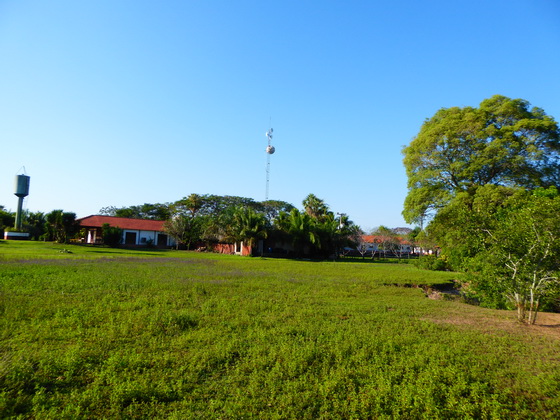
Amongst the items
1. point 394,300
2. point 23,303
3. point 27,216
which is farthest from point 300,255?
point 27,216

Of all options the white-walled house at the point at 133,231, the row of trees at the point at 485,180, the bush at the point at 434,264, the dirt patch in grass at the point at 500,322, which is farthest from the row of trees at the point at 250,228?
the dirt patch in grass at the point at 500,322

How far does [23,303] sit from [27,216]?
55.6m

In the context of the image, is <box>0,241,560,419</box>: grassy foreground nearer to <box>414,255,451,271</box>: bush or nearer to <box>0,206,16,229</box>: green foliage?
<box>414,255,451,271</box>: bush

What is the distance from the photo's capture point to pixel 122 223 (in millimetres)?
51719

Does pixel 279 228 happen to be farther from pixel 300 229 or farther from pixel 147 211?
pixel 147 211

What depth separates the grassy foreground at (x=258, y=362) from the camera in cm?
386

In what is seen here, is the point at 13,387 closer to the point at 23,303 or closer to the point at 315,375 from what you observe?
the point at 315,375

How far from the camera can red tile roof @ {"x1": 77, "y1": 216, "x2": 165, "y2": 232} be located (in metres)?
49.1

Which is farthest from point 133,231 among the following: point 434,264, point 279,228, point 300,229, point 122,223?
point 434,264

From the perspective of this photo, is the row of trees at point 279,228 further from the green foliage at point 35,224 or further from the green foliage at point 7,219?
the green foliage at point 7,219

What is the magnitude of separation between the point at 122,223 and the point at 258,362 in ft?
171

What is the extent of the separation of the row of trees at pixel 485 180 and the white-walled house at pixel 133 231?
36849mm

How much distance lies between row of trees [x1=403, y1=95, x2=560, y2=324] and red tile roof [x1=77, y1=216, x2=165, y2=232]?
3957 cm

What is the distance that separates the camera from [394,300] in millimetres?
11555
